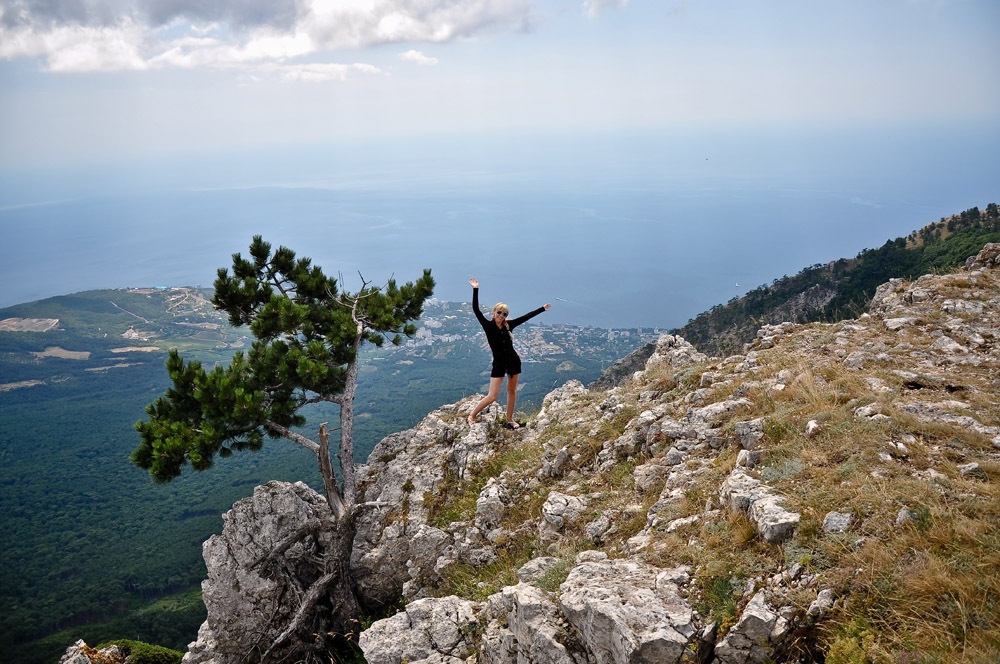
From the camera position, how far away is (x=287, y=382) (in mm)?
16266

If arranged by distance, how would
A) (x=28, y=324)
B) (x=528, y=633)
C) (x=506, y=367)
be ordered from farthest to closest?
(x=28, y=324), (x=506, y=367), (x=528, y=633)

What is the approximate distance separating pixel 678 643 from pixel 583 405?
9472mm

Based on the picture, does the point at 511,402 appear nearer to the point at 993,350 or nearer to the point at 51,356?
the point at 993,350

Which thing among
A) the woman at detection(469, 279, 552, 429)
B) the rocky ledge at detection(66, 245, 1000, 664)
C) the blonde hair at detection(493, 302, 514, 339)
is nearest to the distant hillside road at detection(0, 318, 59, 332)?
the rocky ledge at detection(66, 245, 1000, 664)

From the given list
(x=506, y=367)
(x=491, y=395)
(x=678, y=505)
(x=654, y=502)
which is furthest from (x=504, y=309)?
(x=678, y=505)

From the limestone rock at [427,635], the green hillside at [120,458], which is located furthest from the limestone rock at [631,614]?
the green hillside at [120,458]

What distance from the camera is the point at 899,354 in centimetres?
1041

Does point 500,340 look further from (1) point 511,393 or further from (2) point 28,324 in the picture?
(2) point 28,324

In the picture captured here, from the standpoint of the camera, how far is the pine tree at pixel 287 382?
44.8 ft

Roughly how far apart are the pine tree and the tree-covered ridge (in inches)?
1707

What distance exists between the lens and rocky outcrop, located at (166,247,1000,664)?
5.84 m

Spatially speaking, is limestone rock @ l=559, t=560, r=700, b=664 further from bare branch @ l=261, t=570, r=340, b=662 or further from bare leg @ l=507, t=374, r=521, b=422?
bare branch @ l=261, t=570, r=340, b=662

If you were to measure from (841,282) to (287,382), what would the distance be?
68653 millimetres

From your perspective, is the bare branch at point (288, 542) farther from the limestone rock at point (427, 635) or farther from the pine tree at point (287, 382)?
the limestone rock at point (427, 635)
